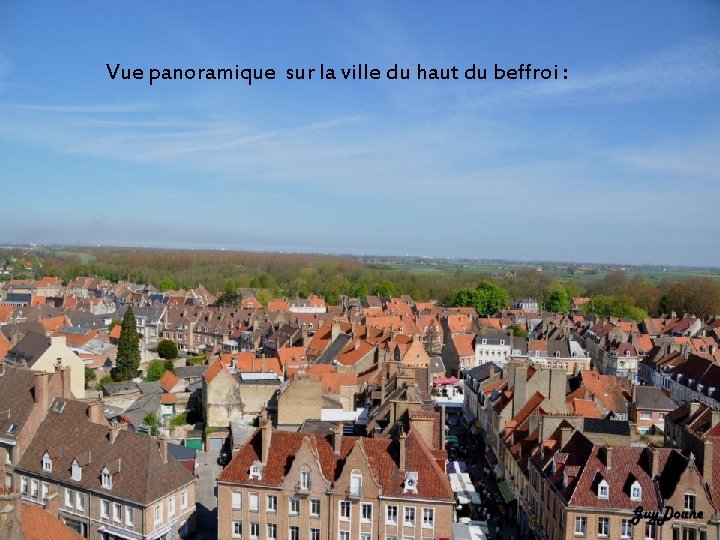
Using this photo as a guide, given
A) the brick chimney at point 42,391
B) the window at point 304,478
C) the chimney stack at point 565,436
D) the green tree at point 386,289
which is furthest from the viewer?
the green tree at point 386,289

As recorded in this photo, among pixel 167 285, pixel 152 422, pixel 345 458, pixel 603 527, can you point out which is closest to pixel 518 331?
pixel 152 422

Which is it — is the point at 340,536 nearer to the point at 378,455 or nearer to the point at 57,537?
the point at 378,455

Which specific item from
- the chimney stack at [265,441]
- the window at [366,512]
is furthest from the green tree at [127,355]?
the window at [366,512]

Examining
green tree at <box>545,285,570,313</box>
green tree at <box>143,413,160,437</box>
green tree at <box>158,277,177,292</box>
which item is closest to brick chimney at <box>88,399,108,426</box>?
green tree at <box>143,413,160,437</box>

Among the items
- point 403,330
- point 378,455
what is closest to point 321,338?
point 403,330

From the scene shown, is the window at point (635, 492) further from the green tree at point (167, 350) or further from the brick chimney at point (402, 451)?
the green tree at point (167, 350)

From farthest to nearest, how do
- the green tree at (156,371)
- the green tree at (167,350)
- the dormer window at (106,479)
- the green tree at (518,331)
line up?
the green tree at (518,331)
the green tree at (167,350)
the green tree at (156,371)
the dormer window at (106,479)
